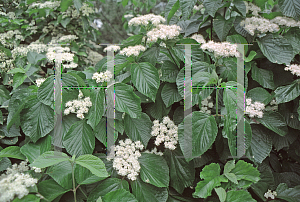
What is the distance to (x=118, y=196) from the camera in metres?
0.63

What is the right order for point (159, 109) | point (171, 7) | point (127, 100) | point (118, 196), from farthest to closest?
point (171, 7), point (159, 109), point (127, 100), point (118, 196)

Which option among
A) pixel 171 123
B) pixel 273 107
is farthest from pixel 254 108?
pixel 171 123

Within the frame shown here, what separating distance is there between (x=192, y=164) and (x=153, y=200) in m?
0.18

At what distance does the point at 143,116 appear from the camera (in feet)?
2.58

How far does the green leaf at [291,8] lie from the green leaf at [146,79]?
58 cm

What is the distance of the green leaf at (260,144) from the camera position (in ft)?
2.54

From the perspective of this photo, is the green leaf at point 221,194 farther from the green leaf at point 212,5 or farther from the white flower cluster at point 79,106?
the green leaf at point 212,5

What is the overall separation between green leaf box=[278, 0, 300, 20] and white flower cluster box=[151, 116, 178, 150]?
0.63 m

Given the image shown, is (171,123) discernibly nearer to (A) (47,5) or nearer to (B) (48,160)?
(B) (48,160)

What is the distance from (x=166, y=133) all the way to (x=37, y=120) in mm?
441

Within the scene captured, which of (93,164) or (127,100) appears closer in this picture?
(93,164)

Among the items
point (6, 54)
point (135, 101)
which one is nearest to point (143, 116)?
point (135, 101)

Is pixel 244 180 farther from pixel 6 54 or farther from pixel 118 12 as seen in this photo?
pixel 118 12

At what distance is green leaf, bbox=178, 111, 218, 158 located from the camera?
678 millimetres
